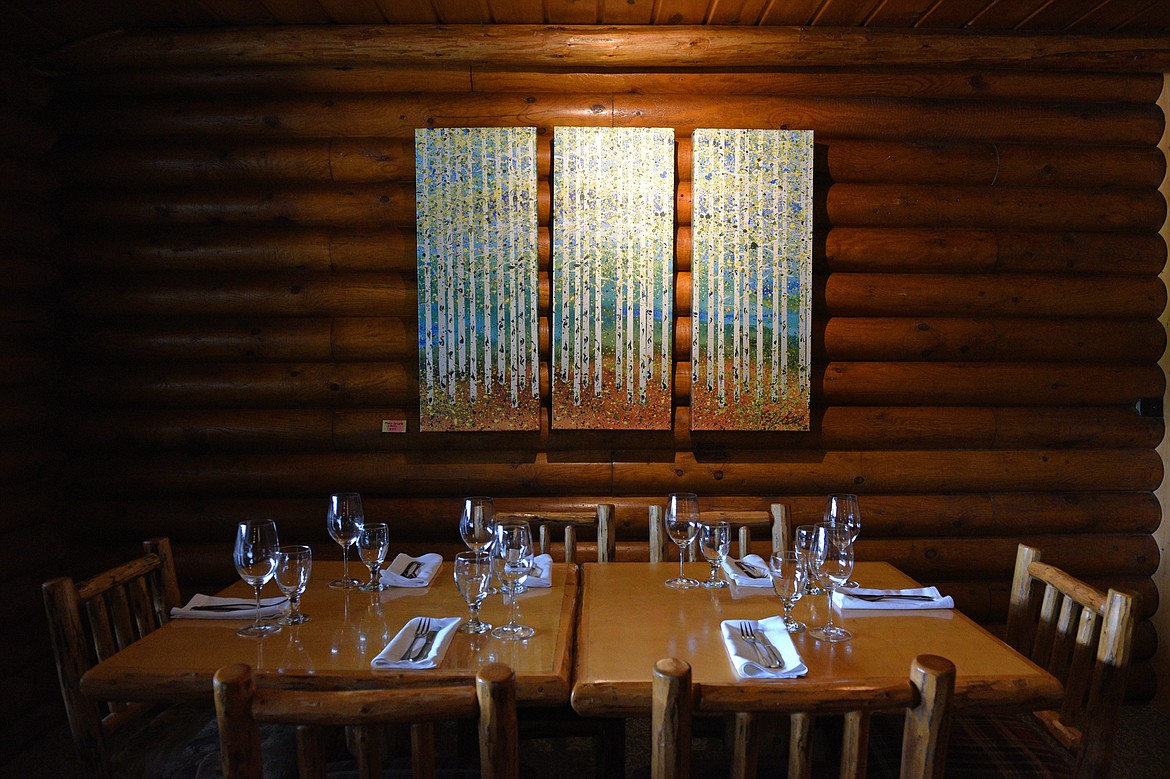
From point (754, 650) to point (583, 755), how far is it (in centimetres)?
179

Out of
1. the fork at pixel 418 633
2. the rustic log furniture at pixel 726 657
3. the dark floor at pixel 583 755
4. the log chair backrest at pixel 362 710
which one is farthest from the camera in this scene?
the dark floor at pixel 583 755

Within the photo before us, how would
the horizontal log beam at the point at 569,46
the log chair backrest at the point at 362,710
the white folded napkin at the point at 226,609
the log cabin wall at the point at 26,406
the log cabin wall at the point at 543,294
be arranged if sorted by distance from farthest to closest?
the log cabin wall at the point at 543,294
the horizontal log beam at the point at 569,46
the log cabin wall at the point at 26,406
the white folded napkin at the point at 226,609
the log chair backrest at the point at 362,710

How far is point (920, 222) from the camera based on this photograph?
414cm

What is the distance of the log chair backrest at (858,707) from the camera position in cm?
147

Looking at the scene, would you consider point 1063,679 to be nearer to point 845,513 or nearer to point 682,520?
point 845,513

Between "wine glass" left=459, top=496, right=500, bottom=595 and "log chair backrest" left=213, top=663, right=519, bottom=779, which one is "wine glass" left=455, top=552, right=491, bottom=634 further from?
"log chair backrest" left=213, top=663, right=519, bottom=779

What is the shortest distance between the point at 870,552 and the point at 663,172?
7.17ft

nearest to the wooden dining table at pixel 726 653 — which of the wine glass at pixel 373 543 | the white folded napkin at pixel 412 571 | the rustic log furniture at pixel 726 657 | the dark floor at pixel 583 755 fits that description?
the rustic log furniture at pixel 726 657

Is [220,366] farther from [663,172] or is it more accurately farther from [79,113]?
[663,172]

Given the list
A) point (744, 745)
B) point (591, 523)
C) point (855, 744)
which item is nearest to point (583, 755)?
point (591, 523)

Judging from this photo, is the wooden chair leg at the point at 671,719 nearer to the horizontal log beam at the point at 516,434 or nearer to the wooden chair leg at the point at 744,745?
the wooden chair leg at the point at 744,745

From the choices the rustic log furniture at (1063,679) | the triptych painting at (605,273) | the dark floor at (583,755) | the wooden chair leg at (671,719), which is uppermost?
the triptych painting at (605,273)

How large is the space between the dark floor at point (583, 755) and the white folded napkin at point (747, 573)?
104cm

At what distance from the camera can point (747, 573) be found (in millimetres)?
2828
